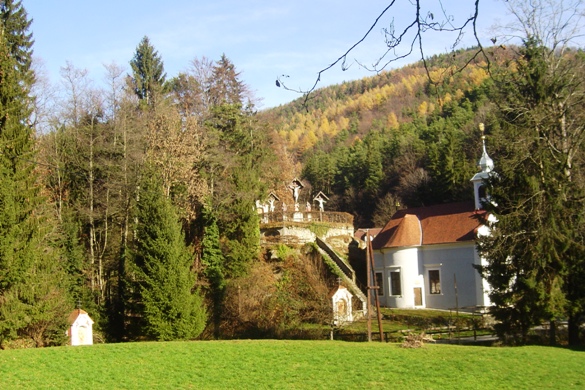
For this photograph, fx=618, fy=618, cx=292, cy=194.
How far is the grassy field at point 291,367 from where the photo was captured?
1533 centimetres

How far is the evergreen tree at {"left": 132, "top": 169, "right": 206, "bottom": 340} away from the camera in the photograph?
25766 millimetres

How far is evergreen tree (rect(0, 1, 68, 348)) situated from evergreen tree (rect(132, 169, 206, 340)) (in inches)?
132

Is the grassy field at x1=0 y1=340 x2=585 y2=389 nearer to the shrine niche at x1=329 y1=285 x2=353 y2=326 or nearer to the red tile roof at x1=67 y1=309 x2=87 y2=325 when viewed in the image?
the red tile roof at x1=67 y1=309 x2=87 y2=325

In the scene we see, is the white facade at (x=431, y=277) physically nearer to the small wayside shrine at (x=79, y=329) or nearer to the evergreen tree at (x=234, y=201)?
the evergreen tree at (x=234, y=201)

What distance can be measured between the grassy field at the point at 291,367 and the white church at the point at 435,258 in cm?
1404

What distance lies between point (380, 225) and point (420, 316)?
99.0ft

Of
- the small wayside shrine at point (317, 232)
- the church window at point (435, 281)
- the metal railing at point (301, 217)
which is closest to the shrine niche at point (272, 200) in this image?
the small wayside shrine at point (317, 232)

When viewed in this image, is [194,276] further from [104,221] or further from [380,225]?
[380,225]

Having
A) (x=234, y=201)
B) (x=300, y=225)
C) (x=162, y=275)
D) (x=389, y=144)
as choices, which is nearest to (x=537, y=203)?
(x=162, y=275)

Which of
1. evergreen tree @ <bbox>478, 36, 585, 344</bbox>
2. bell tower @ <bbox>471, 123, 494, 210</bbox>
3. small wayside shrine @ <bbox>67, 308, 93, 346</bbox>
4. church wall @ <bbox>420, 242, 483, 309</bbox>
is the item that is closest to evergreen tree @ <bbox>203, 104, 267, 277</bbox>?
small wayside shrine @ <bbox>67, 308, 93, 346</bbox>

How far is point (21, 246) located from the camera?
930 inches

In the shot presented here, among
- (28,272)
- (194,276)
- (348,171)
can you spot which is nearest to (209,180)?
(194,276)

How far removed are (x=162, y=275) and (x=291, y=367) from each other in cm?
1060

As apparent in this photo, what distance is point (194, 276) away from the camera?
27656 millimetres
